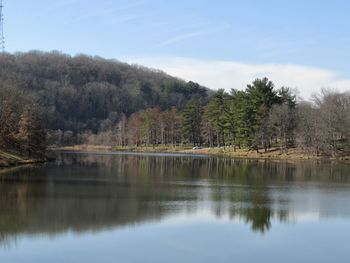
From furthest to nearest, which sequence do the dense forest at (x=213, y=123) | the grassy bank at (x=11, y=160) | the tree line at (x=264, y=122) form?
the tree line at (x=264, y=122) < the dense forest at (x=213, y=123) < the grassy bank at (x=11, y=160)

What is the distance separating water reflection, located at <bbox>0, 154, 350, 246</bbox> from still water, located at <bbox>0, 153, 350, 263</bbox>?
5 centimetres

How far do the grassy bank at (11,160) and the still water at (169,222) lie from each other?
15967mm

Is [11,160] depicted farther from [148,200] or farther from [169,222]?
[169,222]

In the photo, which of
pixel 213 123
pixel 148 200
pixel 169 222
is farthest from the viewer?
pixel 213 123

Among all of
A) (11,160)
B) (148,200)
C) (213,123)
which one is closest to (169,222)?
(148,200)

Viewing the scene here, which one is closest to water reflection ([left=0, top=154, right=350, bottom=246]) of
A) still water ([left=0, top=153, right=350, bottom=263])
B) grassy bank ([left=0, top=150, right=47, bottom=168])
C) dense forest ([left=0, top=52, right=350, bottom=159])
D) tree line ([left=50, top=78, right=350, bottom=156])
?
still water ([left=0, top=153, right=350, bottom=263])

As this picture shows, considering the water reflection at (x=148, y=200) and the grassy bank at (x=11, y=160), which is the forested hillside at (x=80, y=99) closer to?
the grassy bank at (x=11, y=160)

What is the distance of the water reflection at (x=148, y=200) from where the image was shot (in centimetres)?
2181

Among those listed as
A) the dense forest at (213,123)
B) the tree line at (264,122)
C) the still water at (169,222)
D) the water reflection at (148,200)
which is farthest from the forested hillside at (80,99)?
the still water at (169,222)

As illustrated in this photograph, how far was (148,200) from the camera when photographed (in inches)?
1118

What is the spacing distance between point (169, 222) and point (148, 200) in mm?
6386

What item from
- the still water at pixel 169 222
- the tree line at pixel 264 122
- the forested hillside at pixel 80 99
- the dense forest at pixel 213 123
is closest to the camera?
the still water at pixel 169 222

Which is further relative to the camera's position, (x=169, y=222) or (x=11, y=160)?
(x=11, y=160)

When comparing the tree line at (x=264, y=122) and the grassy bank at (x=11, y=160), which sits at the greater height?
the tree line at (x=264, y=122)
